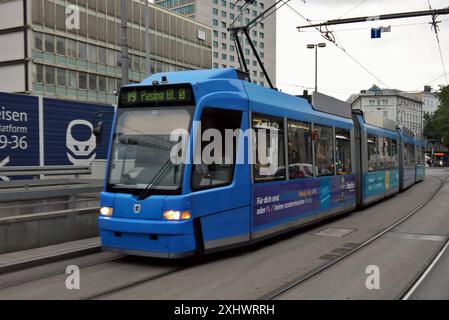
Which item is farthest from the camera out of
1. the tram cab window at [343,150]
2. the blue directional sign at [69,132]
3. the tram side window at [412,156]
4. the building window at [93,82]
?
the building window at [93,82]

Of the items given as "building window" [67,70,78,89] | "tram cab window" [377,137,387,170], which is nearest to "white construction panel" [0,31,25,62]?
"building window" [67,70,78,89]

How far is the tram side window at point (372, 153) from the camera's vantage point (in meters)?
16.2

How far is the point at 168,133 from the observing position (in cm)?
739

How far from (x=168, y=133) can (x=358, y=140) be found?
931 cm

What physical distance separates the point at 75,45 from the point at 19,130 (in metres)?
45.1

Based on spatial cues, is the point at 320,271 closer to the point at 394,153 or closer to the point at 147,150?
the point at 147,150

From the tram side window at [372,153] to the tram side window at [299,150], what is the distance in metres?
5.96

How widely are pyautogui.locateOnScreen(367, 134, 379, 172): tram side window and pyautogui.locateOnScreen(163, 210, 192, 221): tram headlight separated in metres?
10.4

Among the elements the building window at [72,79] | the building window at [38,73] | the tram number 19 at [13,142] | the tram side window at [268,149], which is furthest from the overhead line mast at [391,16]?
the building window at [72,79]

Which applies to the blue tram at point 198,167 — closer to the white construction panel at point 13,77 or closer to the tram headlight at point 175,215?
the tram headlight at point 175,215

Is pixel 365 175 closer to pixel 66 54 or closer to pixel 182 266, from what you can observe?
pixel 182 266

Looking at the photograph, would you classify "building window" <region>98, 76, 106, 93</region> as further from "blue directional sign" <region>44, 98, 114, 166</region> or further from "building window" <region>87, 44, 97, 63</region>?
"blue directional sign" <region>44, 98, 114, 166</region>

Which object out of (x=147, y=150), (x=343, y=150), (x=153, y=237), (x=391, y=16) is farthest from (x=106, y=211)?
(x=391, y=16)

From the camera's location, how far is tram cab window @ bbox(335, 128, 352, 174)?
12898 mm
